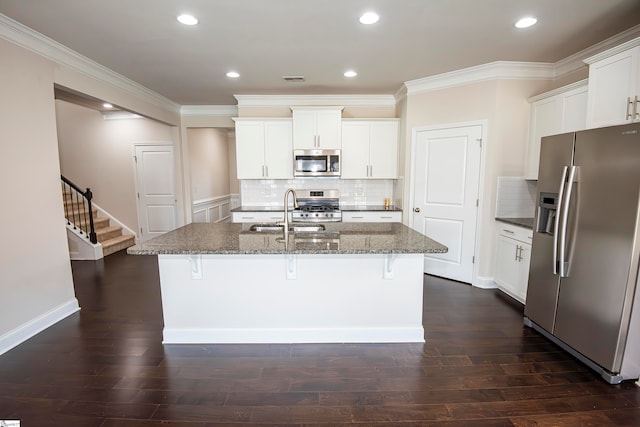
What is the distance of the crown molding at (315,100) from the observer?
4766 mm

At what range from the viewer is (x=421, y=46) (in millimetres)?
2945

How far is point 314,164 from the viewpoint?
4.67 m

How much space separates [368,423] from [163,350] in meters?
1.73

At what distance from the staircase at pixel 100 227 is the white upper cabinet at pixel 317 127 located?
3.91 m

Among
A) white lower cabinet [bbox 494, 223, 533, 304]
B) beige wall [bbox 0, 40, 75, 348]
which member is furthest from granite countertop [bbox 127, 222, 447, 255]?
A: white lower cabinet [bbox 494, 223, 533, 304]

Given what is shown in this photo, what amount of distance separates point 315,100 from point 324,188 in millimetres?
1416

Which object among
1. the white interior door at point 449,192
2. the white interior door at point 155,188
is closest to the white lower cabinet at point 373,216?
the white interior door at point 449,192

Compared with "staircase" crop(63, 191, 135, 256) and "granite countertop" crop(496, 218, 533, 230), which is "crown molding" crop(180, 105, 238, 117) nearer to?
"staircase" crop(63, 191, 135, 256)

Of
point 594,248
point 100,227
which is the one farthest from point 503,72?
point 100,227

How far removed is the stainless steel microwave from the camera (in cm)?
464

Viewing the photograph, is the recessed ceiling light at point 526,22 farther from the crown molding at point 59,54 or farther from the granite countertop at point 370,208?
the crown molding at point 59,54

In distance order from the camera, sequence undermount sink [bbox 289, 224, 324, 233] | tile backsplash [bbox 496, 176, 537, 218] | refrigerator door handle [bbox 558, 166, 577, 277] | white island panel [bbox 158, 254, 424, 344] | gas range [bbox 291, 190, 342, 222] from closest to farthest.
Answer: refrigerator door handle [bbox 558, 166, 577, 277] < white island panel [bbox 158, 254, 424, 344] < undermount sink [bbox 289, 224, 324, 233] < tile backsplash [bbox 496, 176, 537, 218] < gas range [bbox 291, 190, 342, 222]

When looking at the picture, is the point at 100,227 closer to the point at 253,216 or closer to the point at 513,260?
the point at 253,216

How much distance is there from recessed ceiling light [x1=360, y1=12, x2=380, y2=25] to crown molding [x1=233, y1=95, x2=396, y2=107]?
91.3 inches
